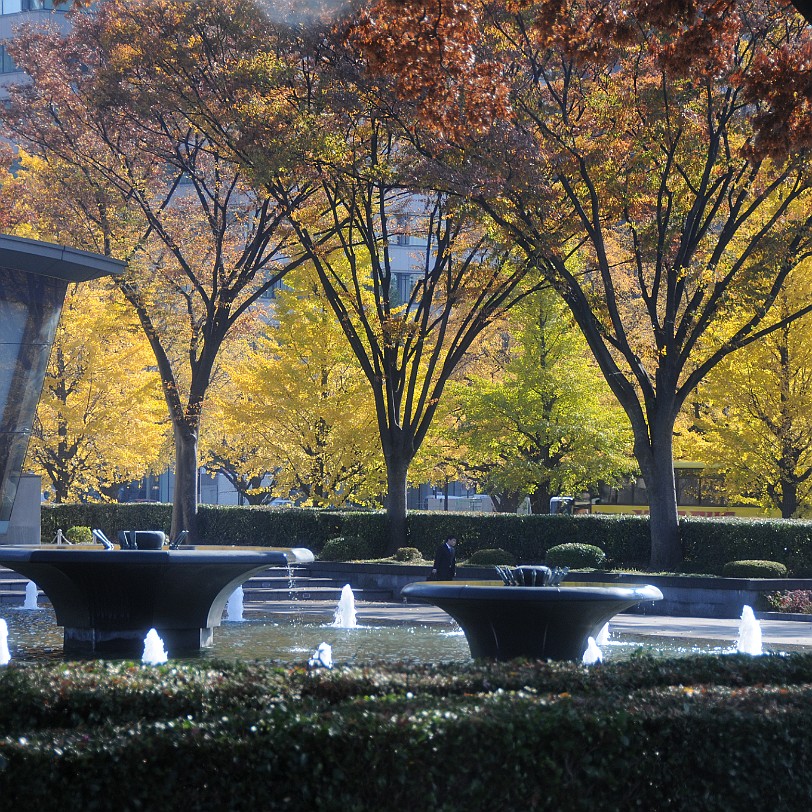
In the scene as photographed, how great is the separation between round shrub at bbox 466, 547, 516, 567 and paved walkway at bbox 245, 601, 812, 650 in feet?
10.8

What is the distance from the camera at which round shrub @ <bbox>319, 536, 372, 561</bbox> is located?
96.0 ft

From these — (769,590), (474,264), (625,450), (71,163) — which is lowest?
(769,590)

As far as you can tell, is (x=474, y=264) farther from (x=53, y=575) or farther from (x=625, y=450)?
(x=53, y=575)

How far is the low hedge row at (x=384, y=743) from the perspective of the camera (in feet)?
18.5

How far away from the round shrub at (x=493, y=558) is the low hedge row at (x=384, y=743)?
65.8 feet

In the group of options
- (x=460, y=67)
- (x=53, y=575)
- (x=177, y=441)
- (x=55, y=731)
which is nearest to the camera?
(x=55, y=731)

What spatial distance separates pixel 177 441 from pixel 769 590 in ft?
50.0

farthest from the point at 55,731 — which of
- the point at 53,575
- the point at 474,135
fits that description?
the point at 474,135

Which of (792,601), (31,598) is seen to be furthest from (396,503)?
(792,601)

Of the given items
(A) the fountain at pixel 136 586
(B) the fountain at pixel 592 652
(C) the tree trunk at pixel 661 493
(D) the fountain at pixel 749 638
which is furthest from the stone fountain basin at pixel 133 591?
(C) the tree trunk at pixel 661 493

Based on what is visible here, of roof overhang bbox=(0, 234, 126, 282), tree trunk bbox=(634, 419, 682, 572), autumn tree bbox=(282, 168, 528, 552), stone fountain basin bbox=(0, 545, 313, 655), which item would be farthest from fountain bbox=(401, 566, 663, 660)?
autumn tree bbox=(282, 168, 528, 552)

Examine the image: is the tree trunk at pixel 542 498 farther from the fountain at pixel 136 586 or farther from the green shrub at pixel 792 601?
the fountain at pixel 136 586

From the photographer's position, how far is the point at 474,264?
28.3 meters

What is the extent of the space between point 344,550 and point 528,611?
1774 centimetres
